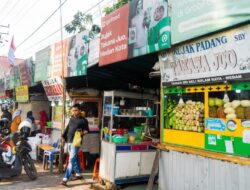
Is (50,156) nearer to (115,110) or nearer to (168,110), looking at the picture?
(115,110)

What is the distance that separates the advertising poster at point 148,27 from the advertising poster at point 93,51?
1.52m

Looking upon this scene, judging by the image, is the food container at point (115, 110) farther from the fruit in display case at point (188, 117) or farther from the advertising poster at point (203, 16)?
the advertising poster at point (203, 16)

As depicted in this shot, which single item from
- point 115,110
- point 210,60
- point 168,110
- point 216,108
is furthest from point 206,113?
point 115,110

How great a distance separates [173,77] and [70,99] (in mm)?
5851

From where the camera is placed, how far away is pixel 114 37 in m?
7.08

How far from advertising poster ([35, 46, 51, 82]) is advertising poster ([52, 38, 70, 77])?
0.64m

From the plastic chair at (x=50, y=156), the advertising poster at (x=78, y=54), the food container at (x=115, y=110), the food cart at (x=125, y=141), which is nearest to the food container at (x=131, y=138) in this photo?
the food cart at (x=125, y=141)

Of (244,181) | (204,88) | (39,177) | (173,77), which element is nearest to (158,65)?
(173,77)

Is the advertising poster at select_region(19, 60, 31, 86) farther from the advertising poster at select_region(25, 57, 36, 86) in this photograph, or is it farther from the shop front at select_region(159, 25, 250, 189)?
the shop front at select_region(159, 25, 250, 189)

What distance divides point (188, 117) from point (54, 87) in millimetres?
6436

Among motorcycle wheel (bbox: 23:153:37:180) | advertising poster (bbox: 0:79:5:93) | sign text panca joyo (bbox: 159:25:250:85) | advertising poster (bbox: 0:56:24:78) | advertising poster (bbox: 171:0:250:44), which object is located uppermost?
advertising poster (bbox: 0:56:24:78)

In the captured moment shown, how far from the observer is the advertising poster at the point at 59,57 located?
10000mm

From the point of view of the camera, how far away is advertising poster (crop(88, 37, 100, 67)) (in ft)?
26.0

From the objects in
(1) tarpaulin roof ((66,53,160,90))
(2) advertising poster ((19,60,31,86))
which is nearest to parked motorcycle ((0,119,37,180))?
(1) tarpaulin roof ((66,53,160,90))
